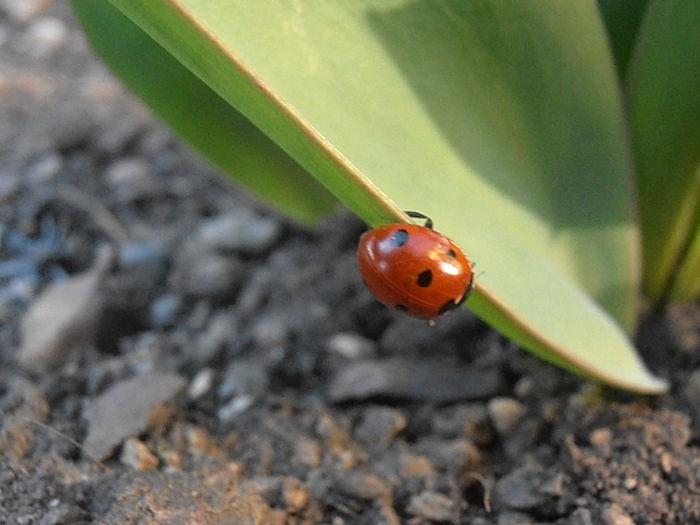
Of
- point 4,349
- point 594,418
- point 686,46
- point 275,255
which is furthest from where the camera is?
point 275,255

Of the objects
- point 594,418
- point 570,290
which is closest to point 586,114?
point 570,290

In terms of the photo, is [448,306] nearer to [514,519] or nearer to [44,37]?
[514,519]

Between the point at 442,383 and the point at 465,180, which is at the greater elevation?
the point at 465,180

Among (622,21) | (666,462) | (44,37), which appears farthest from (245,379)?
(44,37)

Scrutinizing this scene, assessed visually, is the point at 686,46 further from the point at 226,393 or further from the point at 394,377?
the point at 226,393

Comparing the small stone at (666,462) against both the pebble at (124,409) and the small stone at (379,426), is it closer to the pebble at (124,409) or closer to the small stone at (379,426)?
the small stone at (379,426)

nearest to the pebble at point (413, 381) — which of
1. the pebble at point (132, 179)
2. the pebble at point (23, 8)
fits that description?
the pebble at point (132, 179)

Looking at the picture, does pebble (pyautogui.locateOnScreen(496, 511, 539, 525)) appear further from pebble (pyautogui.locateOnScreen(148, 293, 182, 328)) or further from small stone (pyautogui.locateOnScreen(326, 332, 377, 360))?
pebble (pyautogui.locateOnScreen(148, 293, 182, 328))
